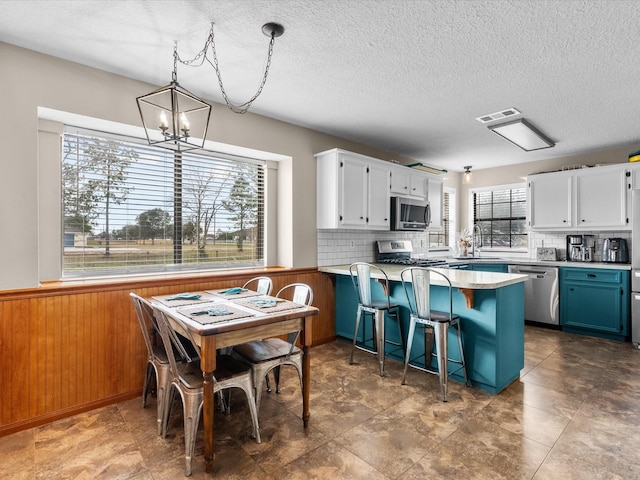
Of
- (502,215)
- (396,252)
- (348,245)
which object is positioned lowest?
(396,252)

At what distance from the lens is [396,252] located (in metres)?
4.94

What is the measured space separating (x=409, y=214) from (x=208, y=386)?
3.43m

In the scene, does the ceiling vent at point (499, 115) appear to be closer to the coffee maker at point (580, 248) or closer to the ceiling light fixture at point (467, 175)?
the ceiling light fixture at point (467, 175)

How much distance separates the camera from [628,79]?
8.74 ft

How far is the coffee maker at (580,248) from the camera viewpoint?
15.8 ft

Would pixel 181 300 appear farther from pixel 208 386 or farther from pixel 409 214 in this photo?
pixel 409 214

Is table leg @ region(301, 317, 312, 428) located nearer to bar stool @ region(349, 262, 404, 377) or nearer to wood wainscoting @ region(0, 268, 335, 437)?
bar stool @ region(349, 262, 404, 377)

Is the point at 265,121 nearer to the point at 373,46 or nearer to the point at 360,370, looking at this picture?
the point at 373,46

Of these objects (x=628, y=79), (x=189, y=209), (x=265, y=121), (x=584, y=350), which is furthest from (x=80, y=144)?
(x=584, y=350)

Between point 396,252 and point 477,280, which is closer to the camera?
point 477,280

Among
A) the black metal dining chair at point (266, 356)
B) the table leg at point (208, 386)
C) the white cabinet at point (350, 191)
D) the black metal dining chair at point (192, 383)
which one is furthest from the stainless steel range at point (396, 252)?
the table leg at point (208, 386)

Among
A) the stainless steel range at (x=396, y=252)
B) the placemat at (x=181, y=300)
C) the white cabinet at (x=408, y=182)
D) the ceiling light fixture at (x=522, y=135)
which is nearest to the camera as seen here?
the placemat at (x=181, y=300)

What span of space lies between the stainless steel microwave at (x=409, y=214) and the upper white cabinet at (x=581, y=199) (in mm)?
1594

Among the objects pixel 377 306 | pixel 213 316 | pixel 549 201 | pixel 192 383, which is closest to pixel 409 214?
pixel 377 306
